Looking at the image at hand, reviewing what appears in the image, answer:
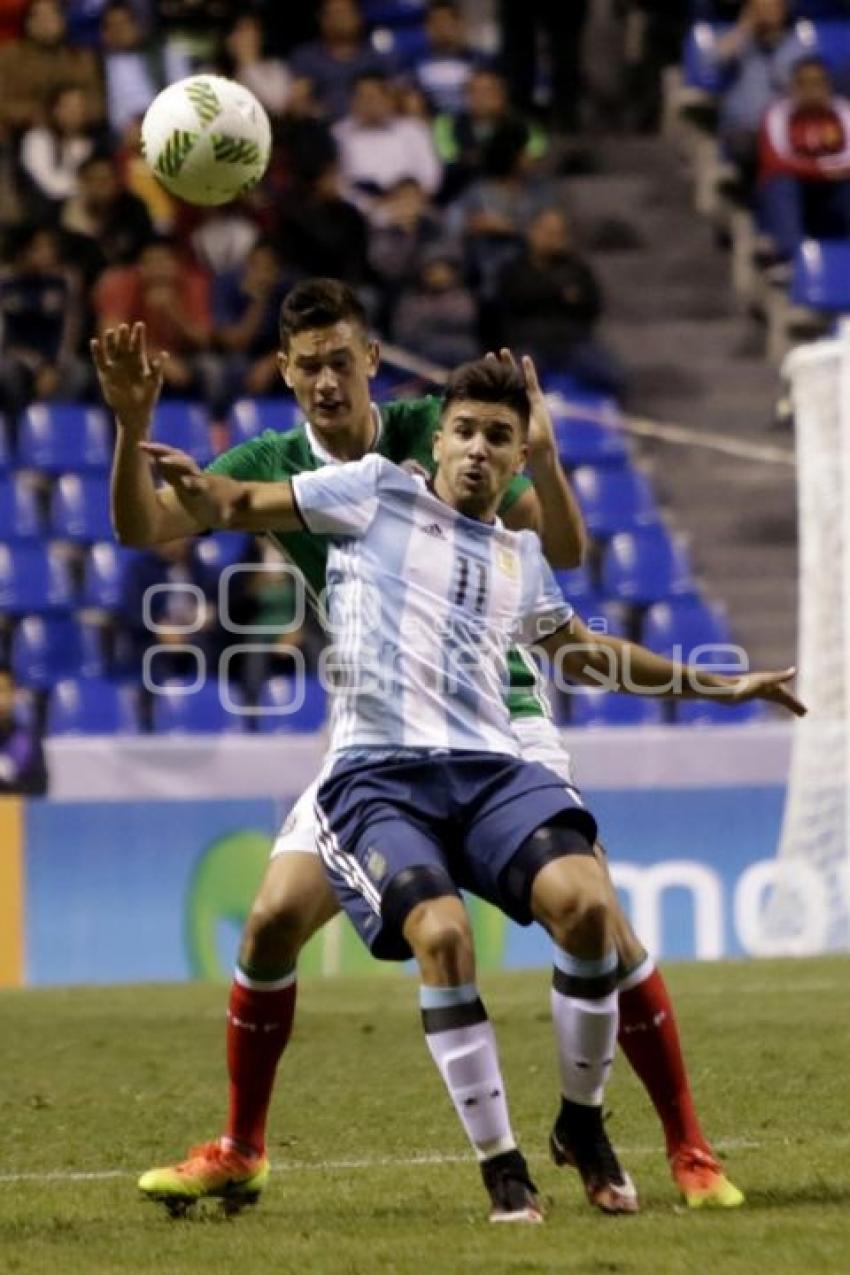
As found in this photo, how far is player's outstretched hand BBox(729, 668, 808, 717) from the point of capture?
6.54 metres

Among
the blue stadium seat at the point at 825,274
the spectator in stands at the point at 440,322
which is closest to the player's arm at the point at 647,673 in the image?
the spectator in stands at the point at 440,322

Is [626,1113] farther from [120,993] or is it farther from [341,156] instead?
[341,156]

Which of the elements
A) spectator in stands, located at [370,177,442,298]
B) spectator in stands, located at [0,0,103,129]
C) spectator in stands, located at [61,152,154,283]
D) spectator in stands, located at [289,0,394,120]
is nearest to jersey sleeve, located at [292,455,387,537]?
spectator in stands, located at [61,152,154,283]

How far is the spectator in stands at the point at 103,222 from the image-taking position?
57.6 feet

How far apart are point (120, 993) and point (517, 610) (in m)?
6.76

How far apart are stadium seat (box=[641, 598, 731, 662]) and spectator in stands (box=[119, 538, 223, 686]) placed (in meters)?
2.61

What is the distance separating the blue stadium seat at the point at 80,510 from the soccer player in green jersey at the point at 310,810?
32.0 feet

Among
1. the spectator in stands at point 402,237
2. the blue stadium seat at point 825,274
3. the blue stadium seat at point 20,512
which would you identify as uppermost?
the spectator in stands at point 402,237

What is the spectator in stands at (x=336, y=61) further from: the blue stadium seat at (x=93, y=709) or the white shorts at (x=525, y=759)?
the white shorts at (x=525, y=759)

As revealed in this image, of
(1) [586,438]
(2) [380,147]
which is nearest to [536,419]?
(1) [586,438]

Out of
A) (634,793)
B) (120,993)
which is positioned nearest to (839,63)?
(634,793)

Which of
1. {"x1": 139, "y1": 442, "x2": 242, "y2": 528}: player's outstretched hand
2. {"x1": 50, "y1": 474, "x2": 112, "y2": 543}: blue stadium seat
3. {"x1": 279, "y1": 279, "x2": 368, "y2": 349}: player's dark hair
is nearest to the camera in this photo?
{"x1": 139, "y1": 442, "x2": 242, "y2": 528}: player's outstretched hand

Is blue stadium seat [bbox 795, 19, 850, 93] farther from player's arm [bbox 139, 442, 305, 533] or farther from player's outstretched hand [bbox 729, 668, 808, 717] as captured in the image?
player's arm [bbox 139, 442, 305, 533]

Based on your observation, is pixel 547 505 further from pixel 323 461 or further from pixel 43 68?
pixel 43 68
